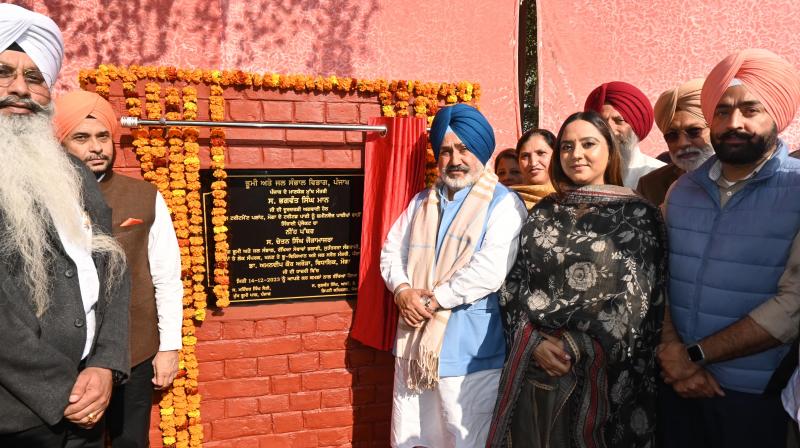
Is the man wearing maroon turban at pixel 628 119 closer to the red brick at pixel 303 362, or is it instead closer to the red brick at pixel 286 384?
the red brick at pixel 303 362

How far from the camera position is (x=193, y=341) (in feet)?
9.57

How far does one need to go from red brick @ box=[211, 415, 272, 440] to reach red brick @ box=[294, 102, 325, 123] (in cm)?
187

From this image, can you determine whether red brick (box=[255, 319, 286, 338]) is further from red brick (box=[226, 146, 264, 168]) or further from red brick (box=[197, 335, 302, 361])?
red brick (box=[226, 146, 264, 168])

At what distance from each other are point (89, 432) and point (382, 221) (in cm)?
177

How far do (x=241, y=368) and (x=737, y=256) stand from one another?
2648mm

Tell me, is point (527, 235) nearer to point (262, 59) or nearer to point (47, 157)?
point (47, 157)

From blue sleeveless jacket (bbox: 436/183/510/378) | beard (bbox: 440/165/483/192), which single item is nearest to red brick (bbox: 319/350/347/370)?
blue sleeveless jacket (bbox: 436/183/510/378)

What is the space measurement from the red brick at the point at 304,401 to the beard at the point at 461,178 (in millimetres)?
1601

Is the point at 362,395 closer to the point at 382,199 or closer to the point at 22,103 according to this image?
the point at 382,199

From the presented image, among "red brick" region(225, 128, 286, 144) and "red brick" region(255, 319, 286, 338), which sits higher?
"red brick" region(225, 128, 286, 144)

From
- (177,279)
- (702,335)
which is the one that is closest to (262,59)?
(177,279)

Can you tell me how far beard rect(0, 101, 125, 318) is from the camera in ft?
5.01

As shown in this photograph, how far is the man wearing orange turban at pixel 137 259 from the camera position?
7.78ft

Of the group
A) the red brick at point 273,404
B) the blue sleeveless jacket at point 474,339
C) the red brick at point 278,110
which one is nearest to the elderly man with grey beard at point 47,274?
the red brick at point 278,110
